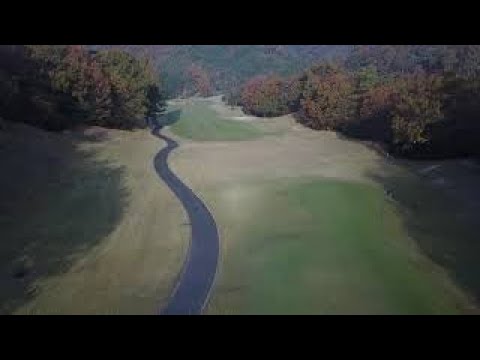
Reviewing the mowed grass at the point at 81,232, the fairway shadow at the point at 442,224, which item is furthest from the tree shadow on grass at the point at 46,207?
the fairway shadow at the point at 442,224

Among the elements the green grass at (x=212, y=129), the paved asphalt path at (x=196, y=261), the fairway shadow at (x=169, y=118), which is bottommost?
the fairway shadow at (x=169, y=118)

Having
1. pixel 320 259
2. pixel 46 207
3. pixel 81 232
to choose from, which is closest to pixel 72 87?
pixel 46 207

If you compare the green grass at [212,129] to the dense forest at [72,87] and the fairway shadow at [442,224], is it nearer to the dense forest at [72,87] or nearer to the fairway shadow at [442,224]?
the dense forest at [72,87]

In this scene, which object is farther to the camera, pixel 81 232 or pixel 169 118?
pixel 169 118

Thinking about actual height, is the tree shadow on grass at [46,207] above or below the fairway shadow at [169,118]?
above

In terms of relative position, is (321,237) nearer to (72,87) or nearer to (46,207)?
(46,207)

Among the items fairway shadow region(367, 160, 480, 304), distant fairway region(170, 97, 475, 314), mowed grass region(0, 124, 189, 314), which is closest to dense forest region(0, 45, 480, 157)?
distant fairway region(170, 97, 475, 314)
